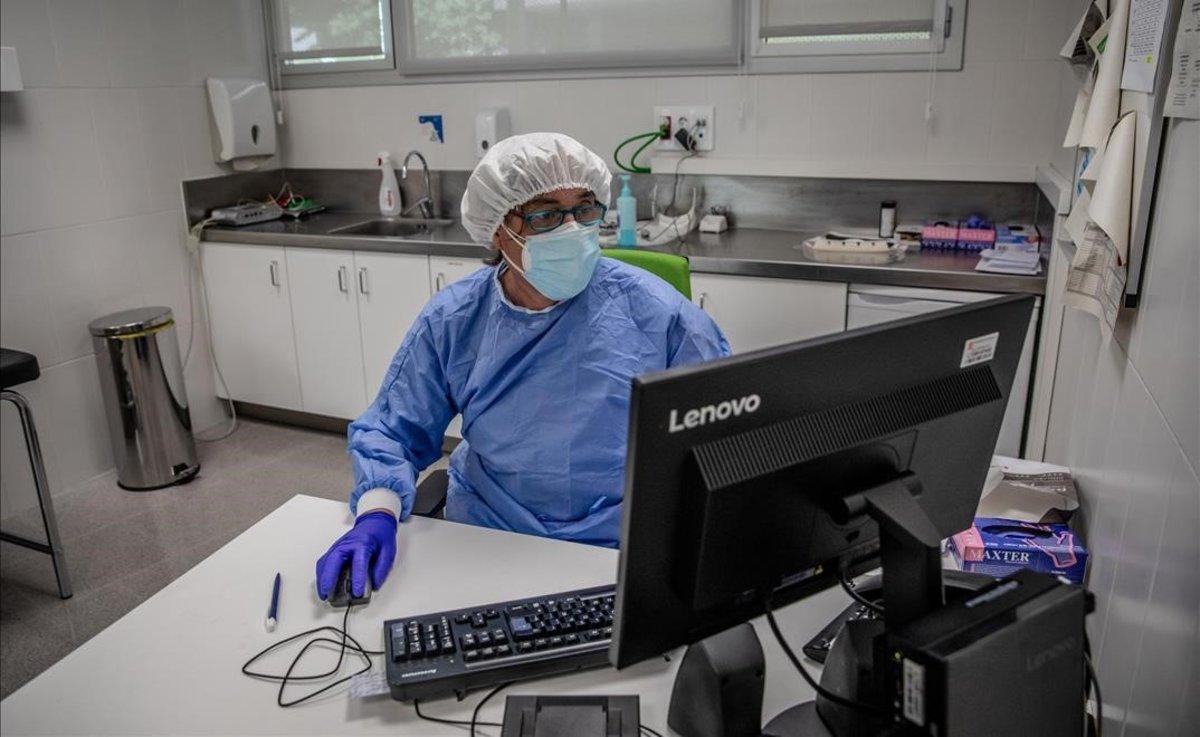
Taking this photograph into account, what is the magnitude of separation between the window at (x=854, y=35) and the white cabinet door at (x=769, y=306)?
0.79 metres

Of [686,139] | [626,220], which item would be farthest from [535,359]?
[686,139]

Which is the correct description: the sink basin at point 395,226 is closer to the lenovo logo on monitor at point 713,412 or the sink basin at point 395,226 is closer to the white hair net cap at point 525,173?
the white hair net cap at point 525,173

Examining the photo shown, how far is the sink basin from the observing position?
3.52 m

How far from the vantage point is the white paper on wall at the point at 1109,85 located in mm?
1475

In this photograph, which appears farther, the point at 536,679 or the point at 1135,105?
the point at 1135,105

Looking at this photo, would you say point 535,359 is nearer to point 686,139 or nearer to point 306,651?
point 306,651

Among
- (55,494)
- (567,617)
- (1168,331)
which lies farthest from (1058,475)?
(55,494)

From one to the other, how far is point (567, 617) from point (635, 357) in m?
0.58

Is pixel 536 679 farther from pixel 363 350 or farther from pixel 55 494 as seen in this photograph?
pixel 55 494

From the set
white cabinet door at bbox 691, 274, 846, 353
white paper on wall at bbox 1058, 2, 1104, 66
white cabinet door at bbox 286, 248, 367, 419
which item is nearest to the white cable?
white cabinet door at bbox 286, 248, 367, 419

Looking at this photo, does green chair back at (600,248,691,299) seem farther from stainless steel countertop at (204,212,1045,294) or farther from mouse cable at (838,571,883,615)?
mouse cable at (838,571,883,615)

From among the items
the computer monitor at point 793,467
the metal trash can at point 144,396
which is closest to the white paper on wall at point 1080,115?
the computer monitor at point 793,467

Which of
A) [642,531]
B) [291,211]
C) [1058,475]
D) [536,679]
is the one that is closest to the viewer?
[642,531]

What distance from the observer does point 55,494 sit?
310 cm
